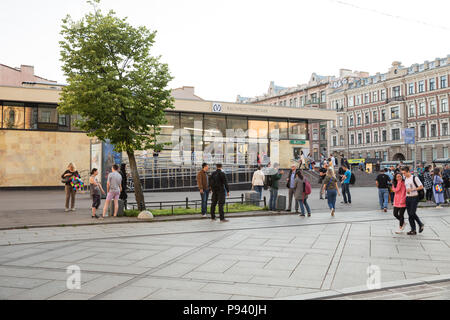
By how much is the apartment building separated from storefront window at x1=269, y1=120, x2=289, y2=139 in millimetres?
19406

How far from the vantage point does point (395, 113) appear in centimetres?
6481

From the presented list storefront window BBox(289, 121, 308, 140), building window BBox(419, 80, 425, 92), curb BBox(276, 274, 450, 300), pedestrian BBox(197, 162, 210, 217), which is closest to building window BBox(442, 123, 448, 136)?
building window BBox(419, 80, 425, 92)

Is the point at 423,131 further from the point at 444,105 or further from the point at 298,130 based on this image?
the point at 298,130

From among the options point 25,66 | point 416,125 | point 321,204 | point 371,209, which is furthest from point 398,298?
point 416,125

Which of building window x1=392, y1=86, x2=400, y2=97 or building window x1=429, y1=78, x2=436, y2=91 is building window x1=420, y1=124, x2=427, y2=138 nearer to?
building window x1=429, y1=78, x2=436, y2=91

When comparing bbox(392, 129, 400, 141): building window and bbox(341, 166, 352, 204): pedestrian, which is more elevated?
bbox(392, 129, 400, 141): building window

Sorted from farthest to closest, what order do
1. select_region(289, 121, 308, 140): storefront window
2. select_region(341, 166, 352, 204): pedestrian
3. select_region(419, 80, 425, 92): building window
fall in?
select_region(419, 80, 425, 92): building window → select_region(289, 121, 308, 140): storefront window → select_region(341, 166, 352, 204): pedestrian

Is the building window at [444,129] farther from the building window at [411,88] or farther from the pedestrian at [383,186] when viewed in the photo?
the pedestrian at [383,186]

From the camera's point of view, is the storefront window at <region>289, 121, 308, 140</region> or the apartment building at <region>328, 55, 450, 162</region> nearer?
the storefront window at <region>289, 121, 308, 140</region>

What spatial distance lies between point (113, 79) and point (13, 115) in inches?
806

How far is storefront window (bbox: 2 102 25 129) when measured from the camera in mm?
30041

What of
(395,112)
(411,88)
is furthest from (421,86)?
(395,112)

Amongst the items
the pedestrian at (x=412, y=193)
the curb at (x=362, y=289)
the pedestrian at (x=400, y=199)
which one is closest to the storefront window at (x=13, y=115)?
the pedestrian at (x=400, y=199)

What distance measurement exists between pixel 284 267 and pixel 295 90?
8514 centimetres
